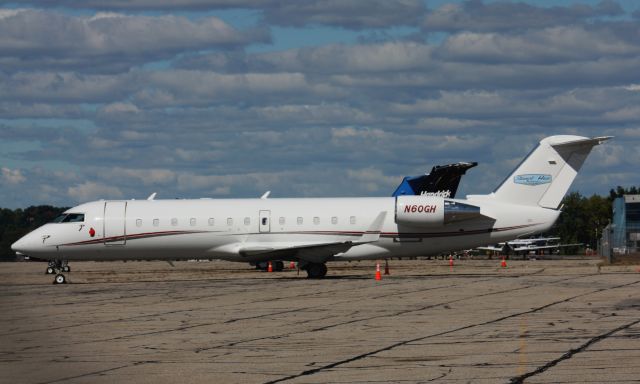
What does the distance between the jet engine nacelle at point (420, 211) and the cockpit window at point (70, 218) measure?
1263 cm

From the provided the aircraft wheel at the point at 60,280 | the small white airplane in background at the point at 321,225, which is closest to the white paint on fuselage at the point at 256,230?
the small white airplane in background at the point at 321,225

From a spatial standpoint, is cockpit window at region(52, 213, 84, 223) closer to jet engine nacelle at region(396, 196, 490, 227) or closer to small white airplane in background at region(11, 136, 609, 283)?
small white airplane in background at region(11, 136, 609, 283)

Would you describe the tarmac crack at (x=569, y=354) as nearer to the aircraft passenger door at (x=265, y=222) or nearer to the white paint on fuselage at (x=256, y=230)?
the white paint on fuselage at (x=256, y=230)

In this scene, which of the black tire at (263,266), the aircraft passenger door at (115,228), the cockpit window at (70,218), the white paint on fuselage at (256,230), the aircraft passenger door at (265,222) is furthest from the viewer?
the black tire at (263,266)

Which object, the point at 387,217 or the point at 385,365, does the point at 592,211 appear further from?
the point at 385,365

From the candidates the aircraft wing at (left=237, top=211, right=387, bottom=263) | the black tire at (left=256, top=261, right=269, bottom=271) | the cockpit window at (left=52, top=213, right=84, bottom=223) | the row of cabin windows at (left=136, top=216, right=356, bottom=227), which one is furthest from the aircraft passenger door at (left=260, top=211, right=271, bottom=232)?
the black tire at (left=256, top=261, right=269, bottom=271)

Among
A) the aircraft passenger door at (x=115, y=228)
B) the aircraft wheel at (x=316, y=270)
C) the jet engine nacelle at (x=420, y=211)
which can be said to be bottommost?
the aircraft wheel at (x=316, y=270)

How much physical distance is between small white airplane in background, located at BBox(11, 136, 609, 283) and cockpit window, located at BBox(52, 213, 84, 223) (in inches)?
1.7

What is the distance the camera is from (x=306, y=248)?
39406 millimetres

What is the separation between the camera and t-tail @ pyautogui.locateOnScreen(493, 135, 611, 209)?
39844 millimetres

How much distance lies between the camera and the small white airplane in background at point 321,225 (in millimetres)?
39375

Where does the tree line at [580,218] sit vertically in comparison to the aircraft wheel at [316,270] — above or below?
above

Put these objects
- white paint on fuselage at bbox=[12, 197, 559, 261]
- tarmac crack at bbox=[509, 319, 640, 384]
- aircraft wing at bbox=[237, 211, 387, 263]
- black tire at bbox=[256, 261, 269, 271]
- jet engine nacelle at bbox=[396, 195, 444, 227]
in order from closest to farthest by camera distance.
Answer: tarmac crack at bbox=[509, 319, 640, 384] → jet engine nacelle at bbox=[396, 195, 444, 227] → aircraft wing at bbox=[237, 211, 387, 263] → white paint on fuselage at bbox=[12, 197, 559, 261] → black tire at bbox=[256, 261, 269, 271]

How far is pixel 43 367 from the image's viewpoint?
15.1 meters
